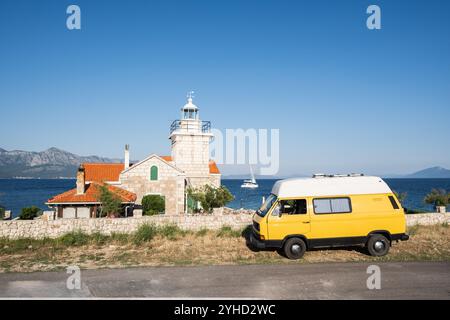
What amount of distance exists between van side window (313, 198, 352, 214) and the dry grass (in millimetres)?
1656

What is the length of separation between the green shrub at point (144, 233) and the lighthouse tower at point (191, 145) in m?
15.7

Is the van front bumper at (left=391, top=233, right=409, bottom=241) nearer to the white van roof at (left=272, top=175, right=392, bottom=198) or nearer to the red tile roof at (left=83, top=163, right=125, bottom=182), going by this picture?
the white van roof at (left=272, top=175, right=392, bottom=198)

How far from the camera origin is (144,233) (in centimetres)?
1432

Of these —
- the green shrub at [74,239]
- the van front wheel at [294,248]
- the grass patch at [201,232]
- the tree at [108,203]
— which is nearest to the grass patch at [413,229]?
the van front wheel at [294,248]

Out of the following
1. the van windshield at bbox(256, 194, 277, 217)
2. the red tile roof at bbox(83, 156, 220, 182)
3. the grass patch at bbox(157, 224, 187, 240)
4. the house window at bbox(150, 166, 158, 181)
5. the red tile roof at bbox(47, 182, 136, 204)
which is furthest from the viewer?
the red tile roof at bbox(83, 156, 220, 182)

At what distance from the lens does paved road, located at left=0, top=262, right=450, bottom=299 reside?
7.98 m

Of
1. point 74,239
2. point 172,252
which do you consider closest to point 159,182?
point 74,239

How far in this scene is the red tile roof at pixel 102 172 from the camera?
88.8 ft

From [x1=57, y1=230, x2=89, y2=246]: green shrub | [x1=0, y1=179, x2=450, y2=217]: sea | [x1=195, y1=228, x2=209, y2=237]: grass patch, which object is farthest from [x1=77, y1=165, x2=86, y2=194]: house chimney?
[x1=0, y1=179, x2=450, y2=217]: sea

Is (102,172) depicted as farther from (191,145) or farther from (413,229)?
(413,229)

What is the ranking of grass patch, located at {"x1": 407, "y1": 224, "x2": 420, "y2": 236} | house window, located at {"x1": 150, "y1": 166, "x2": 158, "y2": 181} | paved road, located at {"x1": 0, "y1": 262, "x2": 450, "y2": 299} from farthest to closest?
1. house window, located at {"x1": 150, "y1": 166, "x2": 158, "y2": 181}
2. grass patch, located at {"x1": 407, "y1": 224, "x2": 420, "y2": 236}
3. paved road, located at {"x1": 0, "y1": 262, "x2": 450, "y2": 299}

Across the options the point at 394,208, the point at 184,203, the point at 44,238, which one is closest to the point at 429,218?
the point at 394,208

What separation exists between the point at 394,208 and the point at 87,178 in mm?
23525
